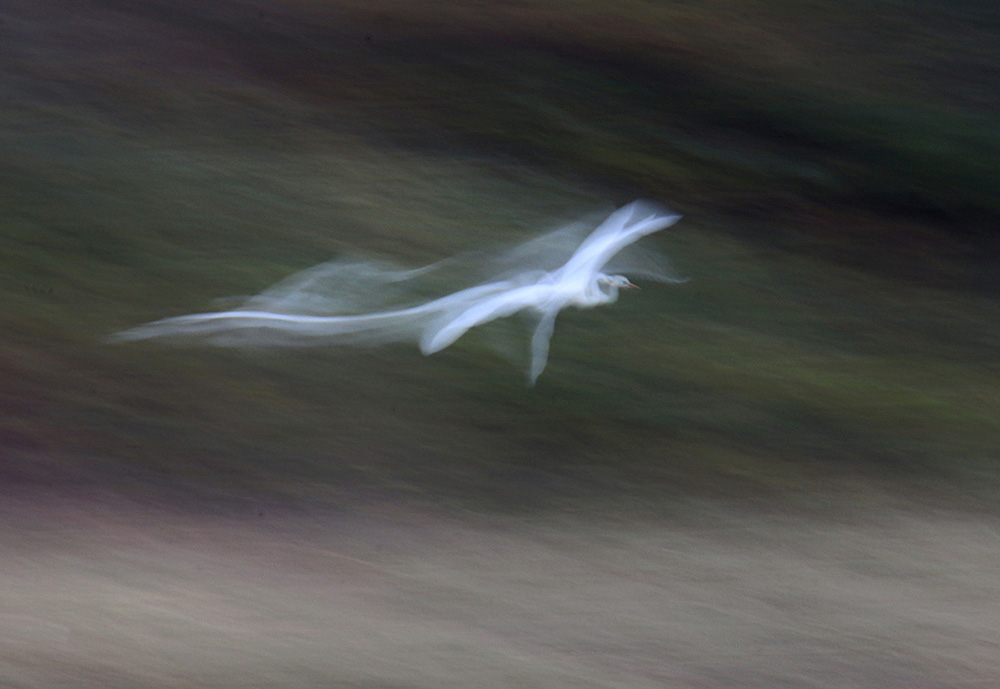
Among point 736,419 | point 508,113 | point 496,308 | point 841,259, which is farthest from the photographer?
point 508,113

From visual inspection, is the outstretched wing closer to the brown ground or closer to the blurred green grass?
the blurred green grass

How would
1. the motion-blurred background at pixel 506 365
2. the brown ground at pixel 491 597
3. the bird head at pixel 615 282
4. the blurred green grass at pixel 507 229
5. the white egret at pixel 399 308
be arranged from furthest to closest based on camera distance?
the bird head at pixel 615 282, the white egret at pixel 399 308, the blurred green grass at pixel 507 229, the motion-blurred background at pixel 506 365, the brown ground at pixel 491 597

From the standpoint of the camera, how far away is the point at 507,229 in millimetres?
3029

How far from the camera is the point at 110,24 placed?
10.7ft

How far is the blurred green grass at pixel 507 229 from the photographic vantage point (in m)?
2.55

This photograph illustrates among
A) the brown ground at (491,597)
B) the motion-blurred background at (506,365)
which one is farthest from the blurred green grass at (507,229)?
the brown ground at (491,597)

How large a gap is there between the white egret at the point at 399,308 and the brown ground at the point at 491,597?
524 mm

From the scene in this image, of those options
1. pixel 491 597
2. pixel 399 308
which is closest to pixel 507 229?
pixel 399 308

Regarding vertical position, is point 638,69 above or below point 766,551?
above

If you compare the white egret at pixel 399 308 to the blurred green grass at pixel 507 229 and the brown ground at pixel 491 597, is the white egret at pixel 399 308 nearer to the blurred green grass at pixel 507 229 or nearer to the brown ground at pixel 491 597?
the blurred green grass at pixel 507 229

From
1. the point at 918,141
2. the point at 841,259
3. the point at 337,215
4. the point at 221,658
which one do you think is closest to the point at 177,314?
the point at 337,215

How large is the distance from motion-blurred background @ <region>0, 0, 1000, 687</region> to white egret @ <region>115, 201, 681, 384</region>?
0.06 metres

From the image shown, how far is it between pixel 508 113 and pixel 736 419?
1247mm

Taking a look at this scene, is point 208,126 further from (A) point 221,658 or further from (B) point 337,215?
(A) point 221,658
